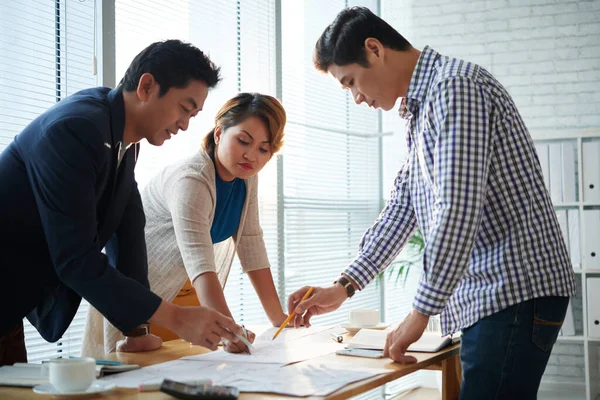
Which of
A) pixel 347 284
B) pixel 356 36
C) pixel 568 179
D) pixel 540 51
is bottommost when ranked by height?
pixel 347 284

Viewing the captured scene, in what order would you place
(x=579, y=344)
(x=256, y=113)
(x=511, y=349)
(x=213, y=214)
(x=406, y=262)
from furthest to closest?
(x=406, y=262) → (x=579, y=344) → (x=256, y=113) → (x=213, y=214) → (x=511, y=349)

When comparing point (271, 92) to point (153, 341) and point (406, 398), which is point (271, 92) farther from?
point (153, 341)

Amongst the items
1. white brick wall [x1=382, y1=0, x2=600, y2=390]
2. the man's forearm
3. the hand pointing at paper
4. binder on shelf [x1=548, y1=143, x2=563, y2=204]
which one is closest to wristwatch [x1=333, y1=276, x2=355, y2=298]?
the hand pointing at paper

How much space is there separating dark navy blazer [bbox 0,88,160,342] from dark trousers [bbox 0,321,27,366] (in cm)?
5

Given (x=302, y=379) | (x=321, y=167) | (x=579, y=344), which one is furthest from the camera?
(x=579, y=344)

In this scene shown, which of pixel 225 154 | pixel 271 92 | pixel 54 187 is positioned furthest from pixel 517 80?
pixel 54 187

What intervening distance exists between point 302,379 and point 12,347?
28.1 inches

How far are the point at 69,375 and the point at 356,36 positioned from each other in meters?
1.02

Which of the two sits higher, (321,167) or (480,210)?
(321,167)

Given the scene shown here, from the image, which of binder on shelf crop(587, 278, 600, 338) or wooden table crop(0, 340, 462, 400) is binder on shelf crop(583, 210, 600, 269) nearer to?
binder on shelf crop(587, 278, 600, 338)

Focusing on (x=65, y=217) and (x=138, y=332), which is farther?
(x=138, y=332)

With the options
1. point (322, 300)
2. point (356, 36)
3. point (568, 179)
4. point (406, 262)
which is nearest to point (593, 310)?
point (568, 179)

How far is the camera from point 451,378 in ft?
5.58

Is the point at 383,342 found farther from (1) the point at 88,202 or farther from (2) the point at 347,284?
(1) the point at 88,202
